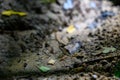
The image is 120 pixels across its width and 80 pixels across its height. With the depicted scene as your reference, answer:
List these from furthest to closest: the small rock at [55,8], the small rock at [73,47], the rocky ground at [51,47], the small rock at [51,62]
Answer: the small rock at [55,8], the small rock at [73,47], the small rock at [51,62], the rocky ground at [51,47]

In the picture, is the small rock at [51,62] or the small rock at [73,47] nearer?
the small rock at [51,62]

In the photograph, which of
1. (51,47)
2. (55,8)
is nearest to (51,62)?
(51,47)

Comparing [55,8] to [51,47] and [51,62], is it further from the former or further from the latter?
[51,62]

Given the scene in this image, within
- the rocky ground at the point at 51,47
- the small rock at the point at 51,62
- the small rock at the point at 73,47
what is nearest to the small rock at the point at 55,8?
the rocky ground at the point at 51,47

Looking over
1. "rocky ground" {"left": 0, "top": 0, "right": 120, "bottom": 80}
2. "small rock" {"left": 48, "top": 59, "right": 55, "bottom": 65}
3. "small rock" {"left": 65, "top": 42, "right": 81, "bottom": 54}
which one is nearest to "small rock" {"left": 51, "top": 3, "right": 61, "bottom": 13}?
"rocky ground" {"left": 0, "top": 0, "right": 120, "bottom": 80}

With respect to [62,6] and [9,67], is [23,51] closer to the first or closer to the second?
[9,67]

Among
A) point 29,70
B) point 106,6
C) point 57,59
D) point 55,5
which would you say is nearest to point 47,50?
point 57,59

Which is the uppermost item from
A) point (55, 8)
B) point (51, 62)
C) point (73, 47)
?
point (55, 8)

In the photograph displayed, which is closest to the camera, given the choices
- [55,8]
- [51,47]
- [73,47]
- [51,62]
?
[51,62]

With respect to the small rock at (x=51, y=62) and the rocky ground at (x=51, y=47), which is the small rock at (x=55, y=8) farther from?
the small rock at (x=51, y=62)

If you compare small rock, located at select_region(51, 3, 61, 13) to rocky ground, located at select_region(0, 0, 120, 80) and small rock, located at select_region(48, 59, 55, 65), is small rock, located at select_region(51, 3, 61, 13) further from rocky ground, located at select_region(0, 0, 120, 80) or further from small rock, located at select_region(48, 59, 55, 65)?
small rock, located at select_region(48, 59, 55, 65)
